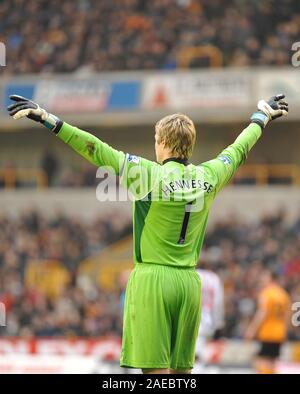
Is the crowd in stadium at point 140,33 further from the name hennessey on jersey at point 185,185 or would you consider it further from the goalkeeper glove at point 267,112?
the name hennessey on jersey at point 185,185

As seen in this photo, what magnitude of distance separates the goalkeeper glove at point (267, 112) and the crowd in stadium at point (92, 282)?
12906mm

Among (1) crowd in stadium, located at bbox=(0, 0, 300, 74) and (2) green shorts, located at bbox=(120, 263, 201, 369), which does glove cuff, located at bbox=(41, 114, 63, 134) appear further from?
(1) crowd in stadium, located at bbox=(0, 0, 300, 74)

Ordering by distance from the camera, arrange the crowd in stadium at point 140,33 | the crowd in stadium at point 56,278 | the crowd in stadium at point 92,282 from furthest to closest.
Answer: the crowd in stadium at point 140,33, the crowd in stadium at point 56,278, the crowd in stadium at point 92,282

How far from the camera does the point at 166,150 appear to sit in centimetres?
646

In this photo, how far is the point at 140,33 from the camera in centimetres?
2870

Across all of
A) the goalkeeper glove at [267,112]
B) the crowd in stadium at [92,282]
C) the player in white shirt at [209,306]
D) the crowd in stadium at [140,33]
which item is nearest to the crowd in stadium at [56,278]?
the crowd in stadium at [92,282]

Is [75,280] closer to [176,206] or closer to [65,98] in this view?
[65,98]

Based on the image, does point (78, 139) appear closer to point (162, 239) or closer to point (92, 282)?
point (162, 239)

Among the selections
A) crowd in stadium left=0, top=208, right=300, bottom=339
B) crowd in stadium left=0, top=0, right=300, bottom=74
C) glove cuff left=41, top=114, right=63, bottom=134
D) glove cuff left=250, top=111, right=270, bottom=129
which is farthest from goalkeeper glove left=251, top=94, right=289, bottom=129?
crowd in stadium left=0, top=0, right=300, bottom=74

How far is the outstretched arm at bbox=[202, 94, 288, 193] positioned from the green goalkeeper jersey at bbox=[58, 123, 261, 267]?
95mm

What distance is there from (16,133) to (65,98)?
3793 mm

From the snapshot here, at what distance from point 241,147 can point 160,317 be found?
1.31m

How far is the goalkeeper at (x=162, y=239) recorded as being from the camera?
630cm

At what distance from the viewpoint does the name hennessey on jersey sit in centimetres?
639
